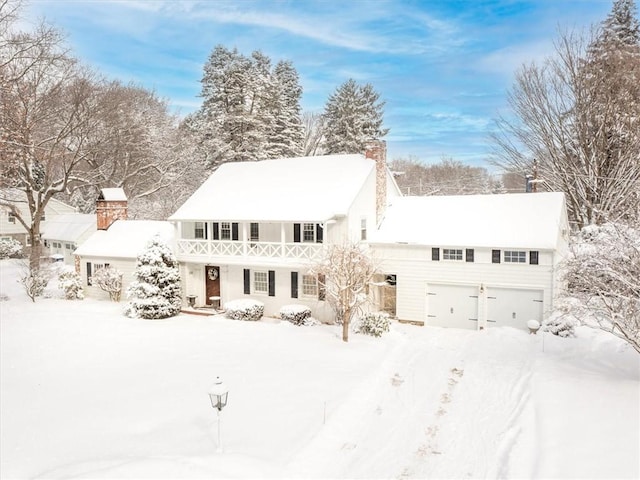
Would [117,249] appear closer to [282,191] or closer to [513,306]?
[282,191]

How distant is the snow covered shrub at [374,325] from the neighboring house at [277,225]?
291cm

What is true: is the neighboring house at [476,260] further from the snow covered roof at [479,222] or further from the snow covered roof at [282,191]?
the snow covered roof at [282,191]

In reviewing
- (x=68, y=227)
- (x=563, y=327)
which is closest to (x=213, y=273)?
(x=563, y=327)

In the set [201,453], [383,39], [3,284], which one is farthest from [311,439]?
[3,284]

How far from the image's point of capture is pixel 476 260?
18.7 metres

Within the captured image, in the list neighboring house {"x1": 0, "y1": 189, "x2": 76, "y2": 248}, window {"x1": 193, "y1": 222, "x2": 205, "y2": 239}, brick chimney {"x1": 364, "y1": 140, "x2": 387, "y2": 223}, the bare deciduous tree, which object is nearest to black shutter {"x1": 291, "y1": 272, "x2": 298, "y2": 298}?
the bare deciduous tree

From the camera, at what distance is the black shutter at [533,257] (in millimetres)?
17750

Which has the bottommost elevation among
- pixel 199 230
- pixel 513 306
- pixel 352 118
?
pixel 513 306

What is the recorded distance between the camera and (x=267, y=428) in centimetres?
947

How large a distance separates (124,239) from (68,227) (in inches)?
631

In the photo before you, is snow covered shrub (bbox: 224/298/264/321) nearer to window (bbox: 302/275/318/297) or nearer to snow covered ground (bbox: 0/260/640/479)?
snow covered ground (bbox: 0/260/640/479)

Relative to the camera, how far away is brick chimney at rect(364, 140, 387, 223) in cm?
2234

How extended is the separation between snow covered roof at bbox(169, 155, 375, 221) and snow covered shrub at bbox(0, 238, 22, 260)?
25123 millimetres

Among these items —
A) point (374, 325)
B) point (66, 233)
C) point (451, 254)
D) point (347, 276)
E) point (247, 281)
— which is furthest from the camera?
point (66, 233)
